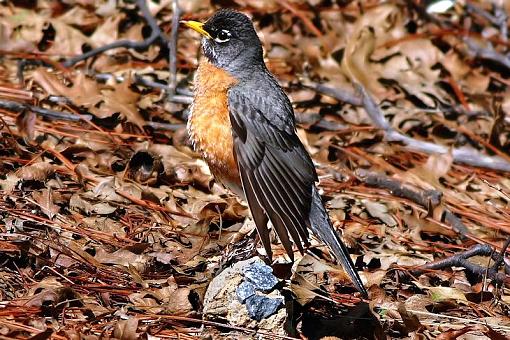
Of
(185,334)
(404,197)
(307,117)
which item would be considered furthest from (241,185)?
(307,117)

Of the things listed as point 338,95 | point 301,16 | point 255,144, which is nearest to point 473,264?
point 255,144

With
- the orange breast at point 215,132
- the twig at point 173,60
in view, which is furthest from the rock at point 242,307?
the twig at point 173,60

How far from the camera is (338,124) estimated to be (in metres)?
7.13

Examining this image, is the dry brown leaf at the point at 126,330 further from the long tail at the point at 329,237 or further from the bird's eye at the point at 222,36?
the bird's eye at the point at 222,36

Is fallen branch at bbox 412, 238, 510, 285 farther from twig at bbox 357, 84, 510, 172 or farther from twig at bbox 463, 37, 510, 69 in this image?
twig at bbox 463, 37, 510, 69

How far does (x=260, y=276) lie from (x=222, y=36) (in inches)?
77.1

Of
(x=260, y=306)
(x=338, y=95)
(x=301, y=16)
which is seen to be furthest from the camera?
(x=301, y=16)

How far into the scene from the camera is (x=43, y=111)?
635 centimetres

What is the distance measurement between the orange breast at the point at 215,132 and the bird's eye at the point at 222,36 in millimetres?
491

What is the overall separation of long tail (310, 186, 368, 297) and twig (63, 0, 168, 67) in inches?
106

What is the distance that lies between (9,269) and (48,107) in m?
2.24

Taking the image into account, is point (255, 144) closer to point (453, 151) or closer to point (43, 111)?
point (43, 111)

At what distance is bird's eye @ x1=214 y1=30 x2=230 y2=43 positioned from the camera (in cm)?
584

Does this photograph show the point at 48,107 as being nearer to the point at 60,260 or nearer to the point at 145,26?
the point at 145,26
